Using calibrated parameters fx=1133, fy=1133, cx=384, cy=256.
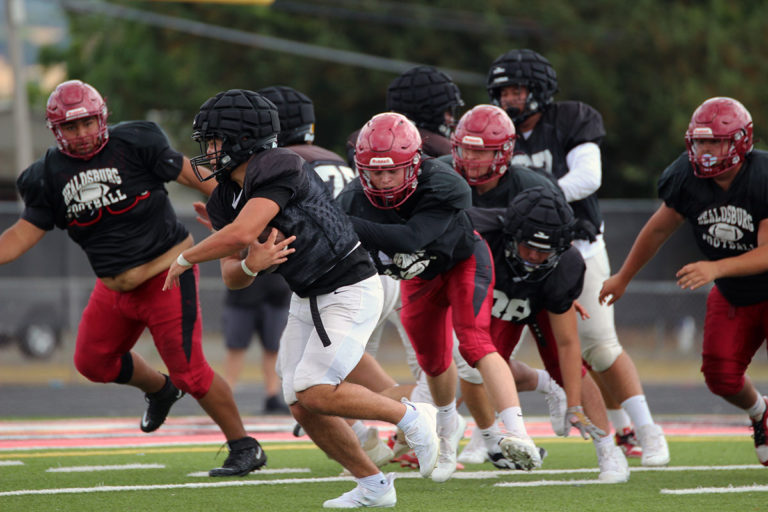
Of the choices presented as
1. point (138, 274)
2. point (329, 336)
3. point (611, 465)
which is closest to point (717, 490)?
point (611, 465)

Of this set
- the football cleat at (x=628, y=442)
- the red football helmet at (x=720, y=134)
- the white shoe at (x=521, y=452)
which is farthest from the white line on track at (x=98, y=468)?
the red football helmet at (x=720, y=134)

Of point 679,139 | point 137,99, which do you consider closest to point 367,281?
point 679,139

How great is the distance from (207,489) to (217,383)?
71cm

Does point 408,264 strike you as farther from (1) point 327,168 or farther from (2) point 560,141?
(2) point 560,141

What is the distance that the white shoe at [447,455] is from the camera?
5543 mm

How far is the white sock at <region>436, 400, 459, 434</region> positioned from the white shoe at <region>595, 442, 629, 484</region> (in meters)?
0.76

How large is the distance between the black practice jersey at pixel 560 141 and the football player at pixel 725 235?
514 mm

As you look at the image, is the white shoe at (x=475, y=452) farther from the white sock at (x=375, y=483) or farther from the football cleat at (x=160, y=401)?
the white sock at (x=375, y=483)

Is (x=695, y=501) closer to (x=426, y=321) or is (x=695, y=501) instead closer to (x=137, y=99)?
(x=426, y=321)

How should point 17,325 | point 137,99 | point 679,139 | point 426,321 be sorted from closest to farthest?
point 426,321
point 17,325
point 679,139
point 137,99

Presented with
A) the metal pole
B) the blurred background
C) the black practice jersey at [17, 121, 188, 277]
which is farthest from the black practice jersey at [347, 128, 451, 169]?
the metal pole

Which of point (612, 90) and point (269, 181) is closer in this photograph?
point (269, 181)

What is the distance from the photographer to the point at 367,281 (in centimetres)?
493

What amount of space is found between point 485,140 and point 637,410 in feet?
5.94
